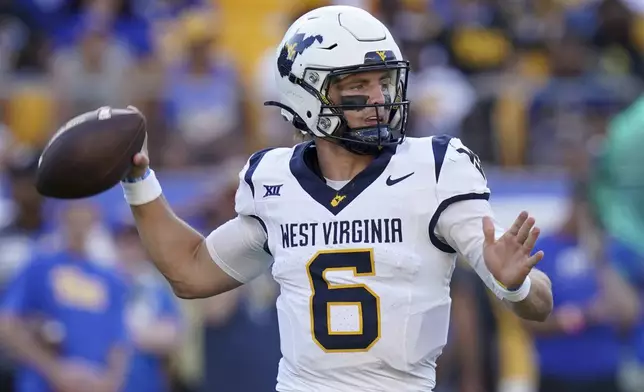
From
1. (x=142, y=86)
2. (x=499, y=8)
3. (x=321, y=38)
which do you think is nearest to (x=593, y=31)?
(x=499, y=8)

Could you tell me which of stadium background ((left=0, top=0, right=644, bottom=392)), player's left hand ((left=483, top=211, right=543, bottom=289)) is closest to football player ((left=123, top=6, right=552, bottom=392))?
player's left hand ((left=483, top=211, right=543, bottom=289))

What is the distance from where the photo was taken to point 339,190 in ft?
12.3

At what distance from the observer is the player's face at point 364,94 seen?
379 cm

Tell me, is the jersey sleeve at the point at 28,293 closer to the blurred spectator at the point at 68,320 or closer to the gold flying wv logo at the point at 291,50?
the blurred spectator at the point at 68,320

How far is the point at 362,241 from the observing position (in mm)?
3650

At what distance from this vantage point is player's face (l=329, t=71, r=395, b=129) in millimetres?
3793

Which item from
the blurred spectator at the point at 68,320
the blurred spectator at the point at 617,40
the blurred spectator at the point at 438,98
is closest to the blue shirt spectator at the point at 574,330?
the blurred spectator at the point at 438,98

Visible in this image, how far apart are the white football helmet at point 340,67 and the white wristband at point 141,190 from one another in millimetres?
587

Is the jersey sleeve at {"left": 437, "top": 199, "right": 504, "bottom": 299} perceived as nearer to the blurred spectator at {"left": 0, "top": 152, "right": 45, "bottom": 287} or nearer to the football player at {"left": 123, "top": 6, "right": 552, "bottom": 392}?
the football player at {"left": 123, "top": 6, "right": 552, "bottom": 392}

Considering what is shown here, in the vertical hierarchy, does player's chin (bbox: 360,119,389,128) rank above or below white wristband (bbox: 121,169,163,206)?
above

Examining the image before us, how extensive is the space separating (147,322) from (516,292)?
428cm

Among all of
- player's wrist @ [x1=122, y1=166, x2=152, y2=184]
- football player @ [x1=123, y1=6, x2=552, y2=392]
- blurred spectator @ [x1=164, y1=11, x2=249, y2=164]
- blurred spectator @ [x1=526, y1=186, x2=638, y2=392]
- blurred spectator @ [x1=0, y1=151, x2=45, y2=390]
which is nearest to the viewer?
football player @ [x1=123, y1=6, x2=552, y2=392]

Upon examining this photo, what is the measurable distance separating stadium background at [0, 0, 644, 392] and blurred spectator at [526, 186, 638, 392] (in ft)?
0.90

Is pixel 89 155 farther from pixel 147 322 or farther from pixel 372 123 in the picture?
pixel 147 322
